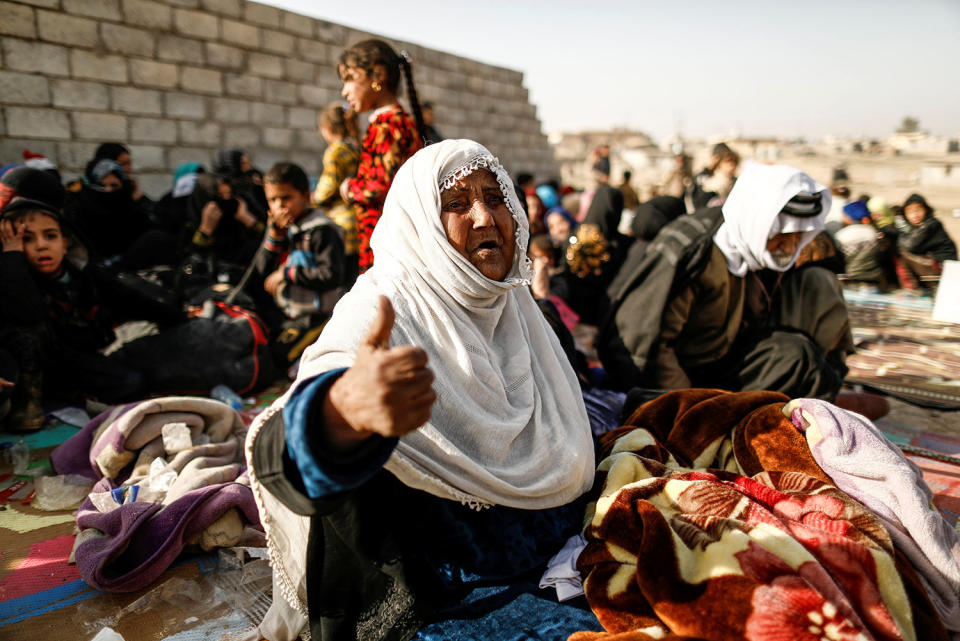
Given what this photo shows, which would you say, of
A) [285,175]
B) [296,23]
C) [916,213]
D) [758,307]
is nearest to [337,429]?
[758,307]

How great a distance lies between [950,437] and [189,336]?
169 inches

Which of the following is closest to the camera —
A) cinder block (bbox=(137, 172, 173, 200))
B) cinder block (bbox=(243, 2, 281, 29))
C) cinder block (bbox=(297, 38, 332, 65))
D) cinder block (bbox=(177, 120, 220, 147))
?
cinder block (bbox=(137, 172, 173, 200))

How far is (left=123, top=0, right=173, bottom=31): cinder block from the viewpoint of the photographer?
24.1 ft

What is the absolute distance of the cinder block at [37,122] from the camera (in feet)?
21.1

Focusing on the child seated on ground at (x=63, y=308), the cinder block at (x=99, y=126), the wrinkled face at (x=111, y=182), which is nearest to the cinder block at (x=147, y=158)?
the cinder block at (x=99, y=126)

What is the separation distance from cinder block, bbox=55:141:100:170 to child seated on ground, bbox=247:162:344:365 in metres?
4.04

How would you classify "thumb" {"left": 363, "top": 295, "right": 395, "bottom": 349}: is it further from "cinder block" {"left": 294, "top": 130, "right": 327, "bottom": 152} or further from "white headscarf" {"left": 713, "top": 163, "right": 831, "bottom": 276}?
"cinder block" {"left": 294, "top": 130, "right": 327, "bottom": 152}

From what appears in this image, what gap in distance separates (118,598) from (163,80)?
24.4 ft

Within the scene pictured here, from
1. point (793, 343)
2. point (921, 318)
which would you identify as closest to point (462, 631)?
point (793, 343)

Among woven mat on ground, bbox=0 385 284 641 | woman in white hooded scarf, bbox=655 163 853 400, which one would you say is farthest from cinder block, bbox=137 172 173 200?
woman in white hooded scarf, bbox=655 163 853 400

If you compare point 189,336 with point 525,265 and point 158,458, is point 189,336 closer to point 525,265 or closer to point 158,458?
point 158,458

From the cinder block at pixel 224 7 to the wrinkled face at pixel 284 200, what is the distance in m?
5.43

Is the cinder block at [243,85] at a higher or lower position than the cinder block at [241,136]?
higher

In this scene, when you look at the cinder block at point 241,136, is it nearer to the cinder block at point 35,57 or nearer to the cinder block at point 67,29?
the cinder block at point 67,29
